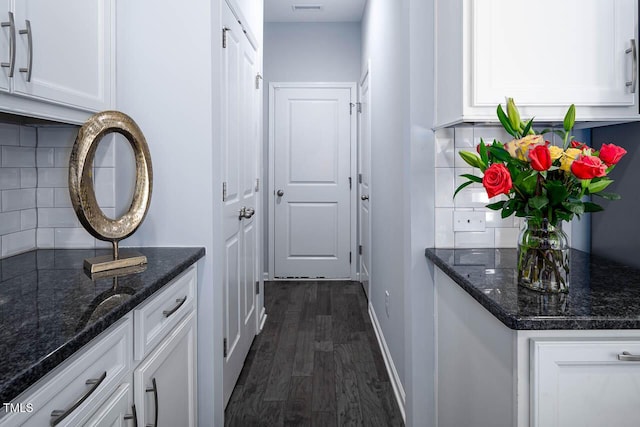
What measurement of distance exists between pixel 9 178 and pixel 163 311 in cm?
82

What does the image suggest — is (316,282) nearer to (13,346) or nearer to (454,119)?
(454,119)

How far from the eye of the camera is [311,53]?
5113 mm

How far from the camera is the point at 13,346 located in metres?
0.87

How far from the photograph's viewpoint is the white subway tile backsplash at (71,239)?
1910mm

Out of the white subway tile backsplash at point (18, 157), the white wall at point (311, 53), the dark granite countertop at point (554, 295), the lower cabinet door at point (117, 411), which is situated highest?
the white wall at point (311, 53)

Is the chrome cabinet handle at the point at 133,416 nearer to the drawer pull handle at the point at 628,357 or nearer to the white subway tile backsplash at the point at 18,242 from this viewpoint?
the white subway tile backsplash at the point at 18,242

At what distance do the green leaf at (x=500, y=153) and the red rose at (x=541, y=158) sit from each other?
11 centimetres

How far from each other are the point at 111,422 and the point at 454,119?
1.33 m

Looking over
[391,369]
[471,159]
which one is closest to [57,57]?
[471,159]

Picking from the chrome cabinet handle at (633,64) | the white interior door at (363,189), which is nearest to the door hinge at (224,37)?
Answer: the chrome cabinet handle at (633,64)

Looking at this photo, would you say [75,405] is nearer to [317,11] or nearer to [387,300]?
[387,300]

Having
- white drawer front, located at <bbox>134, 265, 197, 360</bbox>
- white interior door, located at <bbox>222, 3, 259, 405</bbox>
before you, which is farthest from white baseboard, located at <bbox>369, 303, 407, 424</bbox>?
white drawer front, located at <bbox>134, 265, 197, 360</bbox>

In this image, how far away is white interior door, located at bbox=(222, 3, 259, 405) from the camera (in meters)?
2.37

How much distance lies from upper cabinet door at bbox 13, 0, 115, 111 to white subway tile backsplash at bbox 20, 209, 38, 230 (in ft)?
1.68
